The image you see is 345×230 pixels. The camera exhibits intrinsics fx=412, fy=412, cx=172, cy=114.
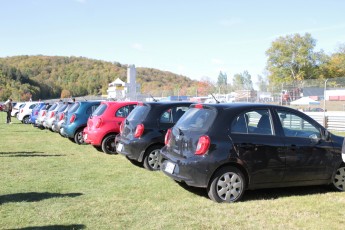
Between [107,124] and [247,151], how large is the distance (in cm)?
556

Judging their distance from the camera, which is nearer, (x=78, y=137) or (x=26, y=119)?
(x=78, y=137)

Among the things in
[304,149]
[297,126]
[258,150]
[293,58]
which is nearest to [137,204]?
[258,150]

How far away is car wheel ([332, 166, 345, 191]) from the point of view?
23.4ft

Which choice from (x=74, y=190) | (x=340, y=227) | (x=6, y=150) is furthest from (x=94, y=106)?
(x=340, y=227)

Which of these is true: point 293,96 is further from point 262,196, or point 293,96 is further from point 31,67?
point 31,67

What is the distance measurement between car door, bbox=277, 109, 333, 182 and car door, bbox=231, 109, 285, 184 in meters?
0.18

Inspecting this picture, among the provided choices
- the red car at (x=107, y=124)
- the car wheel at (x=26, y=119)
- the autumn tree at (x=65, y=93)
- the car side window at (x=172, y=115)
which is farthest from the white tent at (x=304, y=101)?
the autumn tree at (x=65, y=93)

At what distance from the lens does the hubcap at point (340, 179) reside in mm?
7125

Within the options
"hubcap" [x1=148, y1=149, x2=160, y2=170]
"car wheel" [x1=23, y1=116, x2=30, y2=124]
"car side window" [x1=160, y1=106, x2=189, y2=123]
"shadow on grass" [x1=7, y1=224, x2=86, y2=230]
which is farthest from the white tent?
"shadow on grass" [x1=7, y1=224, x2=86, y2=230]

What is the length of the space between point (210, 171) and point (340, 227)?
191cm

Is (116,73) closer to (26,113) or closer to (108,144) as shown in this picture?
(26,113)

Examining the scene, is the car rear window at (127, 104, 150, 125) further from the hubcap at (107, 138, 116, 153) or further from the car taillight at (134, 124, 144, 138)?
the hubcap at (107, 138, 116, 153)

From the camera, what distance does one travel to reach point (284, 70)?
80375mm

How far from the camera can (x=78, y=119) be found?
43.2 ft
